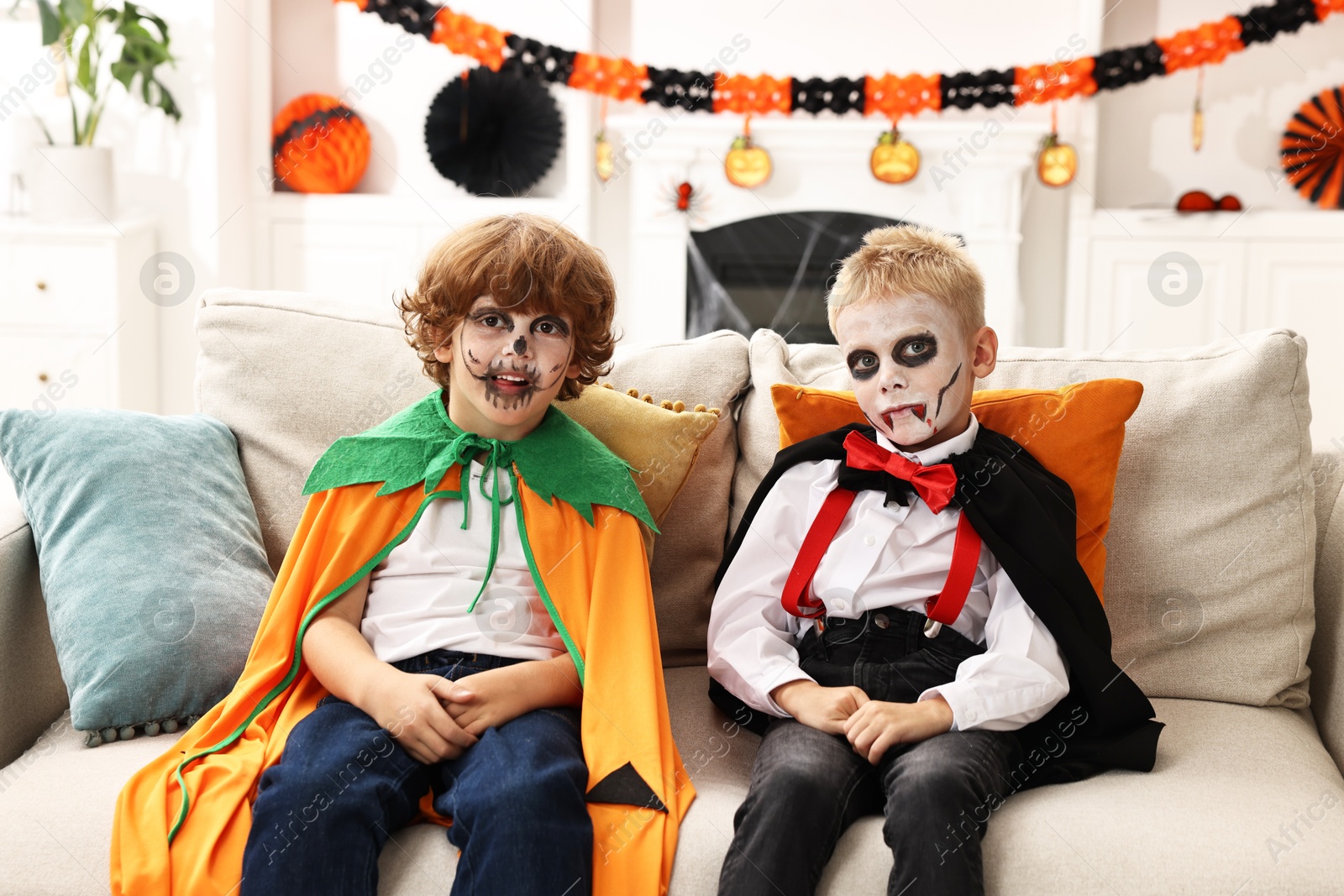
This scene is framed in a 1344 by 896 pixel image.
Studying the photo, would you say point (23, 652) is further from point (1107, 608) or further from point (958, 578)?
point (1107, 608)

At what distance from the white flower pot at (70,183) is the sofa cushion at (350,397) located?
84.1 inches

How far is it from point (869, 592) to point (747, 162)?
2.87 metres

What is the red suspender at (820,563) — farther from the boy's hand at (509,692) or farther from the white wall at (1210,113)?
the white wall at (1210,113)

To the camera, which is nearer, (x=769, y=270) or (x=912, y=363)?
(x=912, y=363)

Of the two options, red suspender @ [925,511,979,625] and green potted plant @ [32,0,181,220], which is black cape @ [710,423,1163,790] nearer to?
red suspender @ [925,511,979,625]

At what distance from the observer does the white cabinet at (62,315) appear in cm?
341

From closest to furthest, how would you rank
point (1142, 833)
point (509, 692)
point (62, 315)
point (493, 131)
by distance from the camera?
point (1142, 833) < point (509, 692) < point (62, 315) < point (493, 131)

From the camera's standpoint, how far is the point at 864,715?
1.28 m

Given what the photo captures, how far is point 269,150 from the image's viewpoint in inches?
163

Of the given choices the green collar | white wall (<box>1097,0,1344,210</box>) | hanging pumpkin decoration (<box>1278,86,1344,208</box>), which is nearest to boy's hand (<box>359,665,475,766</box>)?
the green collar

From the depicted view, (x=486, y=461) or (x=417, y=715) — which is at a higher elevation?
(x=486, y=461)

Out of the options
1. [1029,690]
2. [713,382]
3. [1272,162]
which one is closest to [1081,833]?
[1029,690]

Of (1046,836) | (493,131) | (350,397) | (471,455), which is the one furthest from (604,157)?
(1046,836)

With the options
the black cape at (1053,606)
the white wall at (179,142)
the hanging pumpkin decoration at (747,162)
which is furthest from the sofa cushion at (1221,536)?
the white wall at (179,142)
